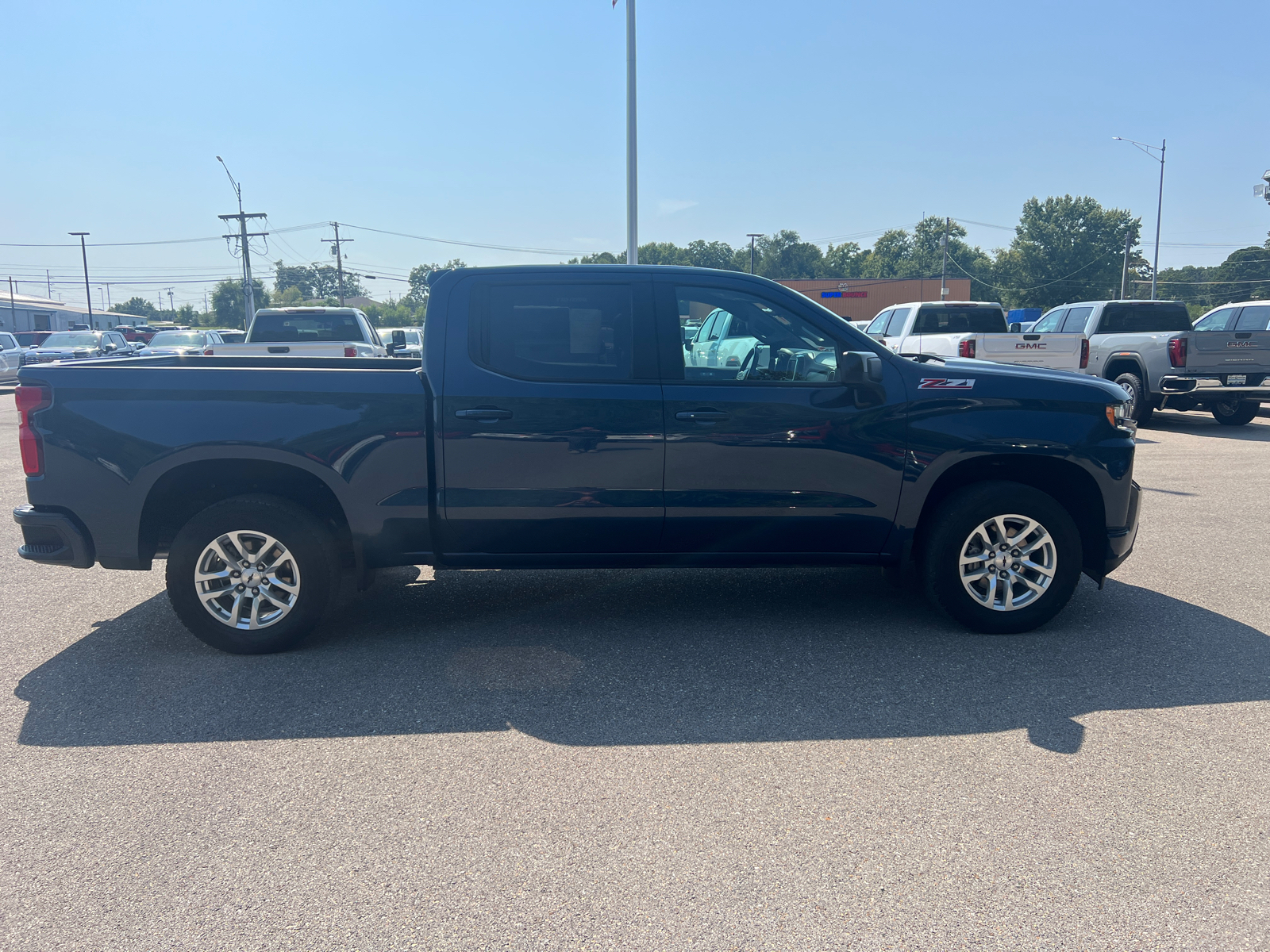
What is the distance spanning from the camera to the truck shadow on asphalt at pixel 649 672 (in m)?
4.01

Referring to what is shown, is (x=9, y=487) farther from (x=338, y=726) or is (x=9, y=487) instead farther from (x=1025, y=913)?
(x=1025, y=913)

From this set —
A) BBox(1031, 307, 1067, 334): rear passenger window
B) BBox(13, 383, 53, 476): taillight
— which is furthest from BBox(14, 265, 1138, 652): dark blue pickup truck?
BBox(1031, 307, 1067, 334): rear passenger window

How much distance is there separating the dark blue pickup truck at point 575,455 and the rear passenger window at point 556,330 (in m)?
0.01

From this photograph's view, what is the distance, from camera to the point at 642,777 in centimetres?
354

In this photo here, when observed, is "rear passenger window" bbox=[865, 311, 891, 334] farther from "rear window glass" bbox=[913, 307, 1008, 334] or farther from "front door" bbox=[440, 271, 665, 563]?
"front door" bbox=[440, 271, 665, 563]

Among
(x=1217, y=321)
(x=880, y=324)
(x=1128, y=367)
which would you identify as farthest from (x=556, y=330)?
(x=1217, y=321)

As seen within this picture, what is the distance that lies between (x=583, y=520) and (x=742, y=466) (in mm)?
884

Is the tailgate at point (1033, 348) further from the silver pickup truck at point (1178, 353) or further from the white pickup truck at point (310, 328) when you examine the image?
the white pickup truck at point (310, 328)

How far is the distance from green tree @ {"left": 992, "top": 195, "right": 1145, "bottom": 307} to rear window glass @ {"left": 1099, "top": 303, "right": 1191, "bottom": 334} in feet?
336

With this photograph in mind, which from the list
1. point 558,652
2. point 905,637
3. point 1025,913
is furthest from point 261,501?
point 1025,913

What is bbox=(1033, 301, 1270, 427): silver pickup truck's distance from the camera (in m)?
14.7

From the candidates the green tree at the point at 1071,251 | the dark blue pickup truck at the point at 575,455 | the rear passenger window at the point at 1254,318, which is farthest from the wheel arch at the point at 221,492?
the green tree at the point at 1071,251

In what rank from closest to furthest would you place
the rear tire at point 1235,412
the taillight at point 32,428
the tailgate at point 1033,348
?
the taillight at point 32,428, the tailgate at point 1033,348, the rear tire at point 1235,412

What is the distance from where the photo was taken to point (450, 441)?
15.7ft
